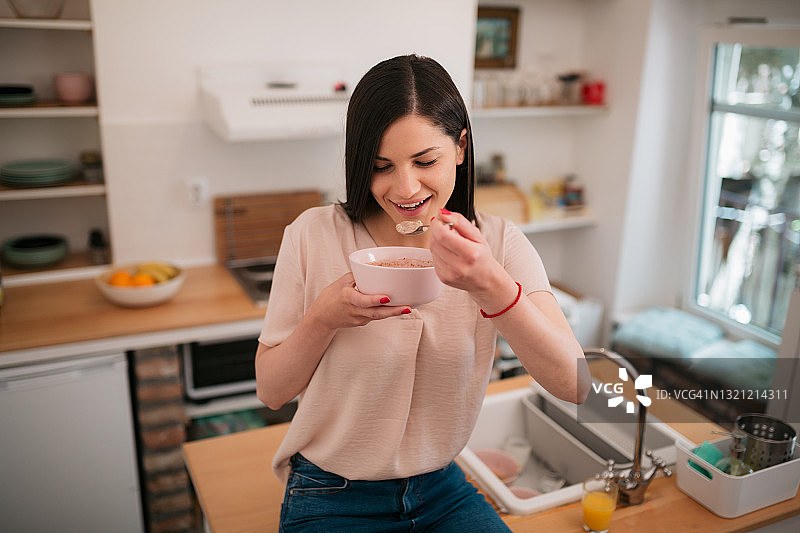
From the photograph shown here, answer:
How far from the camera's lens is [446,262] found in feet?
3.24

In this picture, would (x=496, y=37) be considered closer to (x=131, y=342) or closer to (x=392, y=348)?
(x=131, y=342)

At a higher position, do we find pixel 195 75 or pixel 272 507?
pixel 195 75

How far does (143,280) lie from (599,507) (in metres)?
1.73

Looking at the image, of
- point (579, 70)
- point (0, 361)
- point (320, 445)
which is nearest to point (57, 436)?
point (0, 361)

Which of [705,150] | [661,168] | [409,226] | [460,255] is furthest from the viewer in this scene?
[661,168]

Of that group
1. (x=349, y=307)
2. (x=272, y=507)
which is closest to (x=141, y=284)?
(x=272, y=507)

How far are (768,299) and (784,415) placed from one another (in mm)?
1275

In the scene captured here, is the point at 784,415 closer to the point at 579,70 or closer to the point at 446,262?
the point at 446,262

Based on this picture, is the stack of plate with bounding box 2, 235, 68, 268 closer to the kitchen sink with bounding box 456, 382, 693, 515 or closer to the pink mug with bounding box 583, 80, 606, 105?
the kitchen sink with bounding box 456, 382, 693, 515

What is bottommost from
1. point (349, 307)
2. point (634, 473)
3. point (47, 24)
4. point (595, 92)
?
point (634, 473)

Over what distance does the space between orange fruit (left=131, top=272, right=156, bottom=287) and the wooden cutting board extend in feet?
1.54

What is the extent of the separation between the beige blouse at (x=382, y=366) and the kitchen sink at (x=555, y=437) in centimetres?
29

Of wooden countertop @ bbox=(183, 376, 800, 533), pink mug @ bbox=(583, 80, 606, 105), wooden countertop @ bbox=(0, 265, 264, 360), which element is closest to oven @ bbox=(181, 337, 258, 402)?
wooden countertop @ bbox=(0, 265, 264, 360)

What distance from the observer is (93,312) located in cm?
239
